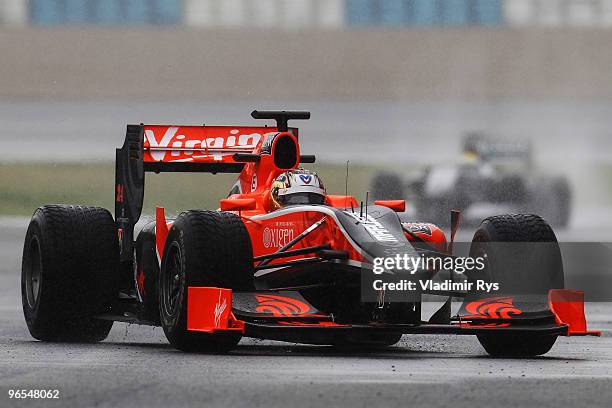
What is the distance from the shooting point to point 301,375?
1162 cm

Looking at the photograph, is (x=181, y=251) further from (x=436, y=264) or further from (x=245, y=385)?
(x=245, y=385)

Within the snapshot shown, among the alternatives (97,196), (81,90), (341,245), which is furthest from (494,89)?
(341,245)

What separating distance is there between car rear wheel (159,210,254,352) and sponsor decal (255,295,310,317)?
190 millimetres

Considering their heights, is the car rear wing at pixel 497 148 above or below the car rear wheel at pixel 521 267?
below

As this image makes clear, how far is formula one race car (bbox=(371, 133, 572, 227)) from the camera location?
30.9 metres

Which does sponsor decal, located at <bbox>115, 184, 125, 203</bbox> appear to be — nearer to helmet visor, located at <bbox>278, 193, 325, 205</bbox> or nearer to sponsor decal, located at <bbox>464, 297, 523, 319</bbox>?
helmet visor, located at <bbox>278, 193, 325, 205</bbox>

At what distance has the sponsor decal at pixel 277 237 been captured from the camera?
14586 millimetres

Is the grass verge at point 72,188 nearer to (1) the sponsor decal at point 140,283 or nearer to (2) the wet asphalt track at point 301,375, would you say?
(1) the sponsor decal at point 140,283

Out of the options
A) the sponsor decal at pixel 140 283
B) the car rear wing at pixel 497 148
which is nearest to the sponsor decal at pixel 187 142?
the sponsor decal at pixel 140 283

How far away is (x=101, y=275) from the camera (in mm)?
15875

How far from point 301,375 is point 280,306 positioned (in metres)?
1.84

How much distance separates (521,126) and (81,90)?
8.45m

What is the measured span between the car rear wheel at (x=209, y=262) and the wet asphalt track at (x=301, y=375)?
18 cm

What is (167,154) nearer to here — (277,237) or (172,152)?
(172,152)
